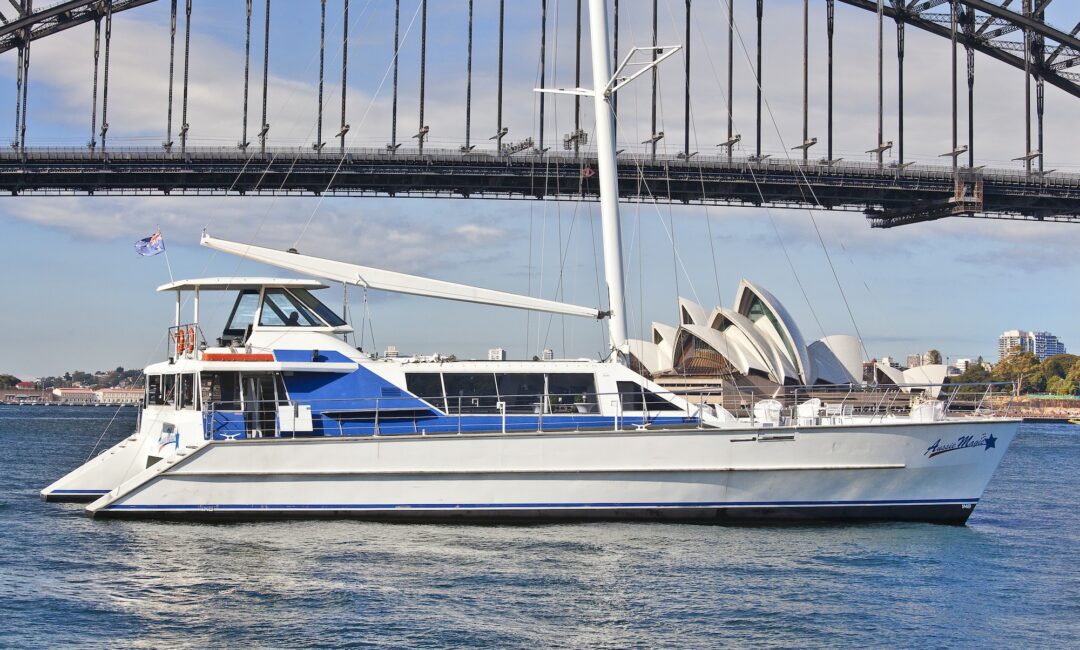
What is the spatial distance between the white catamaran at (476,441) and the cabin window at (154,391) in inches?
29.6

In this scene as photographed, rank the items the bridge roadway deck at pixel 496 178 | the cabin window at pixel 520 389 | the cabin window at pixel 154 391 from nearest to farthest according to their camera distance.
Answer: the cabin window at pixel 520 389
the cabin window at pixel 154 391
the bridge roadway deck at pixel 496 178

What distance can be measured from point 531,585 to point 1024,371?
151 m

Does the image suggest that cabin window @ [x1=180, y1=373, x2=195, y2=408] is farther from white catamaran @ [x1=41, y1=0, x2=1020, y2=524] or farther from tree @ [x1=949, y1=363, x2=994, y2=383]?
tree @ [x1=949, y1=363, x2=994, y2=383]

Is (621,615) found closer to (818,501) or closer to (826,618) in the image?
(826,618)

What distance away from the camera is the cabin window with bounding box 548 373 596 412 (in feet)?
65.2

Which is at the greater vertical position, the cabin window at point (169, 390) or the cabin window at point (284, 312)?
the cabin window at point (284, 312)

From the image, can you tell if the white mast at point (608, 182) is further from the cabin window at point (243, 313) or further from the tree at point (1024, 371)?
the tree at point (1024, 371)

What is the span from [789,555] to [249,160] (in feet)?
168

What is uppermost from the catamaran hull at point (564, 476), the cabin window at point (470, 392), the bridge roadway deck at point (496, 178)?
the bridge roadway deck at point (496, 178)

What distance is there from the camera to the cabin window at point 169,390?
20.7m

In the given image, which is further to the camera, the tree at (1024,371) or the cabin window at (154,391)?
the tree at (1024,371)

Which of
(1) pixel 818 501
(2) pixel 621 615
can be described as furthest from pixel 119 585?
(1) pixel 818 501

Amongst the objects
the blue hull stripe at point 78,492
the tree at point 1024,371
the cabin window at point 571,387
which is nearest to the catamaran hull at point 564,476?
the cabin window at point 571,387

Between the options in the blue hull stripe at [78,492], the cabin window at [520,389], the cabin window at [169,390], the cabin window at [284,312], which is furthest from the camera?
the blue hull stripe at [78,492]
